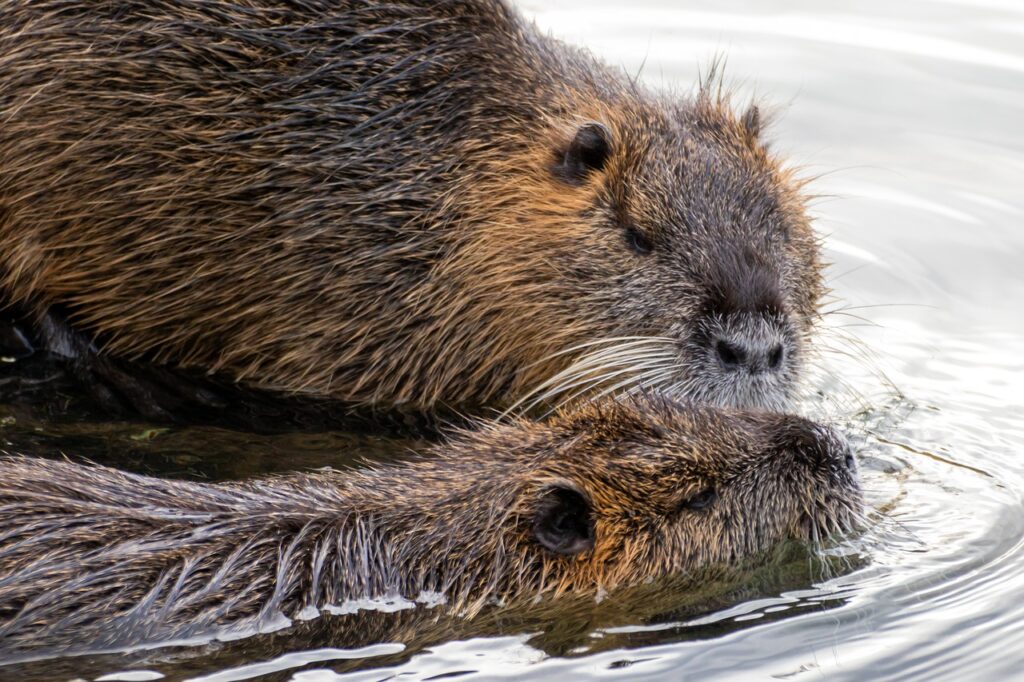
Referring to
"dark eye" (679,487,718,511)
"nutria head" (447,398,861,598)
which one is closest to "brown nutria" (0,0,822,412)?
"nutria head" (447,398,861,598)

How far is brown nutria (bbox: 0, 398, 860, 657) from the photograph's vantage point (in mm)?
4988

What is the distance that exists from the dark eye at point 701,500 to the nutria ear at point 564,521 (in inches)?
11.9

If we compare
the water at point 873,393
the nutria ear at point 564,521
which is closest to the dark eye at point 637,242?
the water at point 873,393

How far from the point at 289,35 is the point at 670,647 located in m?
2.90

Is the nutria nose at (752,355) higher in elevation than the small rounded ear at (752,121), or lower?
lower

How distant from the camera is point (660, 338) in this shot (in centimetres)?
634

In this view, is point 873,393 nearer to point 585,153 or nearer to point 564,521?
point 585,153

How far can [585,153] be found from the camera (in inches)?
263

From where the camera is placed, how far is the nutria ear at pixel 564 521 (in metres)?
5.34

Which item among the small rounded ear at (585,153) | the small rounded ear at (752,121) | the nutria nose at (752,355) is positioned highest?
the small rounded ear at (752,121)

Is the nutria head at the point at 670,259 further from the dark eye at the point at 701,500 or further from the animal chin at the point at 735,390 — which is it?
the dark eye at the point at 701,500

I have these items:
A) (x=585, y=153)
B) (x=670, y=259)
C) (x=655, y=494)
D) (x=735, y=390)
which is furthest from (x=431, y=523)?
(x=585, y=153)

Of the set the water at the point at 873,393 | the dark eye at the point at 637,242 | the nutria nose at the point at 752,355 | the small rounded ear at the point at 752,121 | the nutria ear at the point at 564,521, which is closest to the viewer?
the water at the point at 873,393

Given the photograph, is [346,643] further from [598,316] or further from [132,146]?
[132,146]
